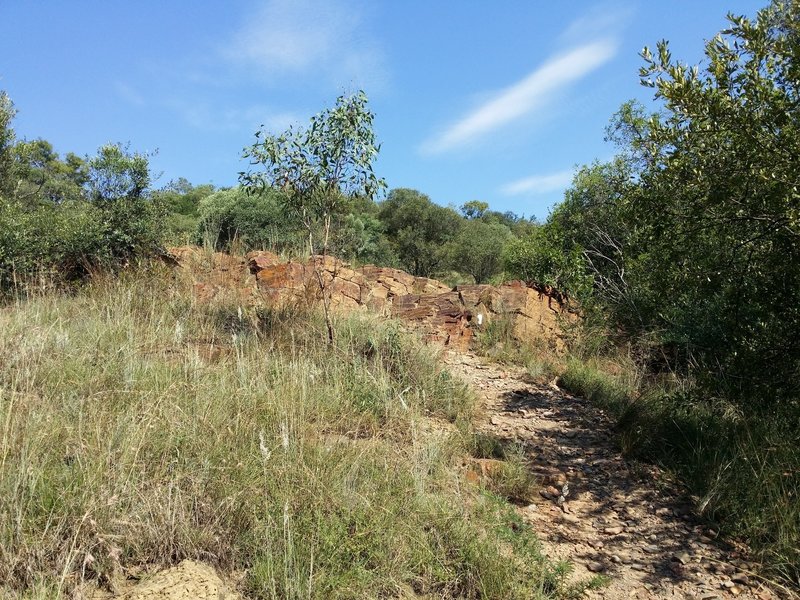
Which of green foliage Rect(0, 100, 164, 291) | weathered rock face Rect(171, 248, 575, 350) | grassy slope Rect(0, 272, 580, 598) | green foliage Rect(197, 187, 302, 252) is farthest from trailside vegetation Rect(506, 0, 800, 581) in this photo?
green foliage Rect(197, 187, 302, 252)

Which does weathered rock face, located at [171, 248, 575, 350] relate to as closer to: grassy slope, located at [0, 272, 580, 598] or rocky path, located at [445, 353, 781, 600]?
rocky path, located at [445, 353, 781, 600]

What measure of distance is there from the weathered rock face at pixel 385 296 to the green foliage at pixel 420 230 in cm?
1177

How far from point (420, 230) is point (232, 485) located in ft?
71.5

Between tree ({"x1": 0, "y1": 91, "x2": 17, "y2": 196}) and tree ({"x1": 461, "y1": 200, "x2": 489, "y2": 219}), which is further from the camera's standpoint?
tree ({"x1": 461, "y1": 200, "x2": 489, "y2": 219})

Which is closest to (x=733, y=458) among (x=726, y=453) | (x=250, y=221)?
(x=726, y=453)

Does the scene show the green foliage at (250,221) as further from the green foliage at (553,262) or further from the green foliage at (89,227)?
the green foliage at (553,262)

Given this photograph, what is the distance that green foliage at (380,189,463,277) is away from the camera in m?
22.9

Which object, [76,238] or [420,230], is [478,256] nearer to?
[420,230]

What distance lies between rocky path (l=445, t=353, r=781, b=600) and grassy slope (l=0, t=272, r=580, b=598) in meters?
0.53

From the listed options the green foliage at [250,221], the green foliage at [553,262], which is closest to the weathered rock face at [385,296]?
the green foliage at [553,262]

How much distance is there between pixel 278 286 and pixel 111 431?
6174mm

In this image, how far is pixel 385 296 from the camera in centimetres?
1063

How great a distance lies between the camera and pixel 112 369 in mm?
4590

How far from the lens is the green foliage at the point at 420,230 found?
2288cm
